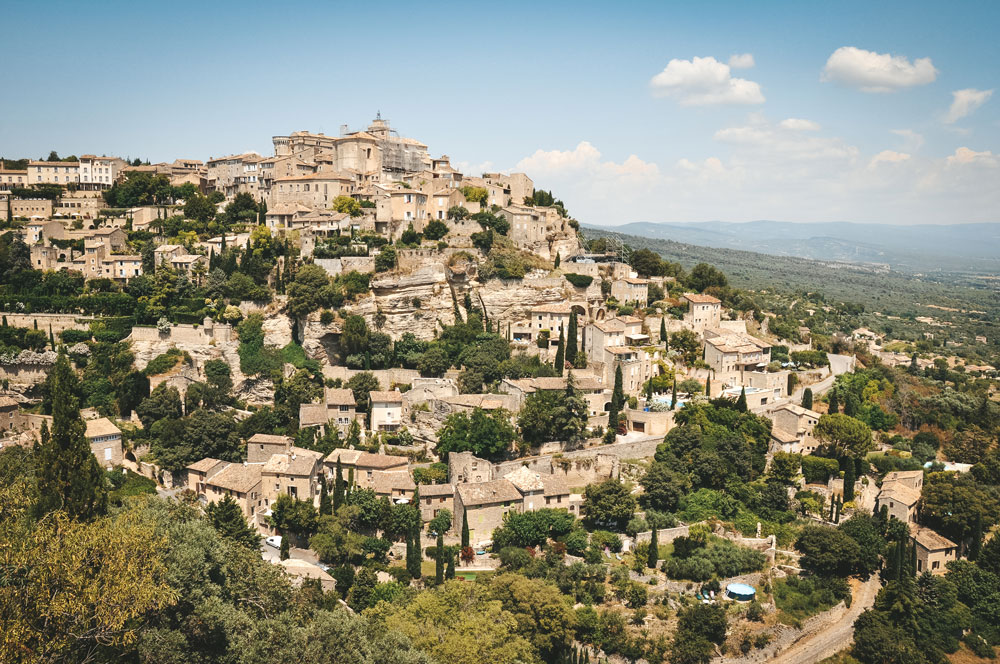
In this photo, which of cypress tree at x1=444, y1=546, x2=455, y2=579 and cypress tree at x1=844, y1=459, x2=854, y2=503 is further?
cypress tree at x1=844, y1=459, x2=854, y2=503

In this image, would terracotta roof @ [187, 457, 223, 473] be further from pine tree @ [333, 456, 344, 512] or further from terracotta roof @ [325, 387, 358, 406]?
pine tree @ [333, 456, 344, 512]

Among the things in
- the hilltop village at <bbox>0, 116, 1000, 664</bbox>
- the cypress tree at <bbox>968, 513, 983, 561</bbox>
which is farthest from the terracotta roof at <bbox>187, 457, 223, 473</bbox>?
the cypress tree at <bbox>968, 513, 983, 561</bbox>

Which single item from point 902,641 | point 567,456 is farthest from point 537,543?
point 902,641

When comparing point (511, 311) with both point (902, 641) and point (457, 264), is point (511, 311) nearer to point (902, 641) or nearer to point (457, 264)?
point (457, 264)

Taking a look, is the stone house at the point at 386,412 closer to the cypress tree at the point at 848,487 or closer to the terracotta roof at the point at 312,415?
the terracotta roof at the point at 312,415

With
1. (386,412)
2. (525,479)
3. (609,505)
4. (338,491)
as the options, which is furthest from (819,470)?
(338,491)

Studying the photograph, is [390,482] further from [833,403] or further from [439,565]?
[833,403]

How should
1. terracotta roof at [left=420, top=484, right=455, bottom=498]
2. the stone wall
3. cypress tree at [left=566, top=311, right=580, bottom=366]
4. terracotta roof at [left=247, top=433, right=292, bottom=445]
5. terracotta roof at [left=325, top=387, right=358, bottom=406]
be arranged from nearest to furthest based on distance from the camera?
1. terracotta roof at [left=420, top=484, right=455, bottom=498]
2. terracotta roof at [left=247, top=433, right=292, bottom=445]
3. terracotta roof at [left=325, top=387, right=358, bottom=406]
4. cypress tree at [left=566, top=311, right=580, bottom=366]
5. the stone wall
